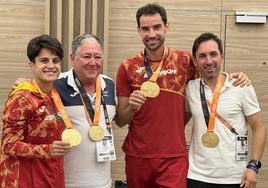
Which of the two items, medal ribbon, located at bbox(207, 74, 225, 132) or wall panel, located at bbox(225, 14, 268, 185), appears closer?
medal ribbon, located at bbox(207, 74, 225, 132)

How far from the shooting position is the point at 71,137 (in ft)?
7.06

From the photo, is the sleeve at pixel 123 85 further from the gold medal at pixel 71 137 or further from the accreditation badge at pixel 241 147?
the accreditation badge at pixel 241 147

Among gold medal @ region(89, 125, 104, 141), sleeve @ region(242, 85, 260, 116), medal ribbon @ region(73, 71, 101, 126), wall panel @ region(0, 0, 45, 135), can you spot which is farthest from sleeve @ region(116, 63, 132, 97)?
wall panel @ region(0, 0, 45, 135)

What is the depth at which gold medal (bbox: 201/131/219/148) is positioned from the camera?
2.35 m

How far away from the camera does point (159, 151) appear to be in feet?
8.37

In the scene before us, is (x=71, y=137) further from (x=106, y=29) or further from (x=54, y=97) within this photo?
(x=106, y=29)

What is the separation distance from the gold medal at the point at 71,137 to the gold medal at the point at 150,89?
0.50 meters

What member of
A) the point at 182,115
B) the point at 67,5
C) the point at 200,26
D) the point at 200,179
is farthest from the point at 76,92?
the point at 200,26

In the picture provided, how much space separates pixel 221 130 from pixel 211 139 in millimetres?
84


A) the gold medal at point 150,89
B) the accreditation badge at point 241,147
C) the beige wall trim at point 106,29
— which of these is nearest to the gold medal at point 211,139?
the accreditation badge at point 241,147

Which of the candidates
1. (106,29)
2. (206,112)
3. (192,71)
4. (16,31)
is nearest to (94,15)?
(106,29)

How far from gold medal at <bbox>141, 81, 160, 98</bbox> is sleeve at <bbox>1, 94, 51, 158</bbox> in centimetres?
69

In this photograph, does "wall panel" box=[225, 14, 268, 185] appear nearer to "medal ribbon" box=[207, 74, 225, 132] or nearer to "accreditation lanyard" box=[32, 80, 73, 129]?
"medal ribbon" box=[207, 74, 225, 132]

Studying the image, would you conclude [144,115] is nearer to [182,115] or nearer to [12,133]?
[182,115]
